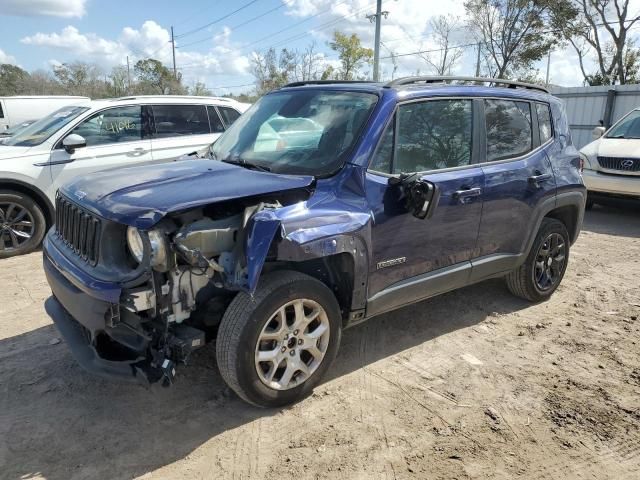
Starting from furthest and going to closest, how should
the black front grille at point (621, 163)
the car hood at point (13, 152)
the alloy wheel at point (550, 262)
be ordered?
the black front grille at point (621, 163) → the car hood at point (13, 152) → the alloy wheel at point (550, 262)

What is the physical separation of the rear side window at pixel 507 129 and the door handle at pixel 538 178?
0.23m

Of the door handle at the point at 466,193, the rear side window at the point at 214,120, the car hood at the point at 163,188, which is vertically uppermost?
the rear side window at the point at 214,120

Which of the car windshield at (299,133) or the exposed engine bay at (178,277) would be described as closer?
the exposed engine bay at (178,277)

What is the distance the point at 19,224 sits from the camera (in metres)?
6.32

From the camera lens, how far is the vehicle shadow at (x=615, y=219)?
7.98 m

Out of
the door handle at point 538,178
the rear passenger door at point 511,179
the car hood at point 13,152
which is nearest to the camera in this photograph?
the rear passenger door at point 511,179

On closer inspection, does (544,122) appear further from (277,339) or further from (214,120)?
(214,120)

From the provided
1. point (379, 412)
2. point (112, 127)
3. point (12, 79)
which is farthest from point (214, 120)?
point (12, 79)

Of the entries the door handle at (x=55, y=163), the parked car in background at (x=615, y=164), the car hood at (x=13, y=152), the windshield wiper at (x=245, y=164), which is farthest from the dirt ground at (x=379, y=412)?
the parked car in background at (x=615, y=164)

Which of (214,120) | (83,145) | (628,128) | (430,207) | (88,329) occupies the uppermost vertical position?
(214,120)

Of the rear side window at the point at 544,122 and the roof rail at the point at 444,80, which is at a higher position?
the roof rail at the point at 444,80

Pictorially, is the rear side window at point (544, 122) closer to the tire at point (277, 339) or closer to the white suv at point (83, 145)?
the tire at point (277, 339)

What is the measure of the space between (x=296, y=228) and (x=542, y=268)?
301 cm

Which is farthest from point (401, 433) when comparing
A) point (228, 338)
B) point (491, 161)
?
point (491, 161)
